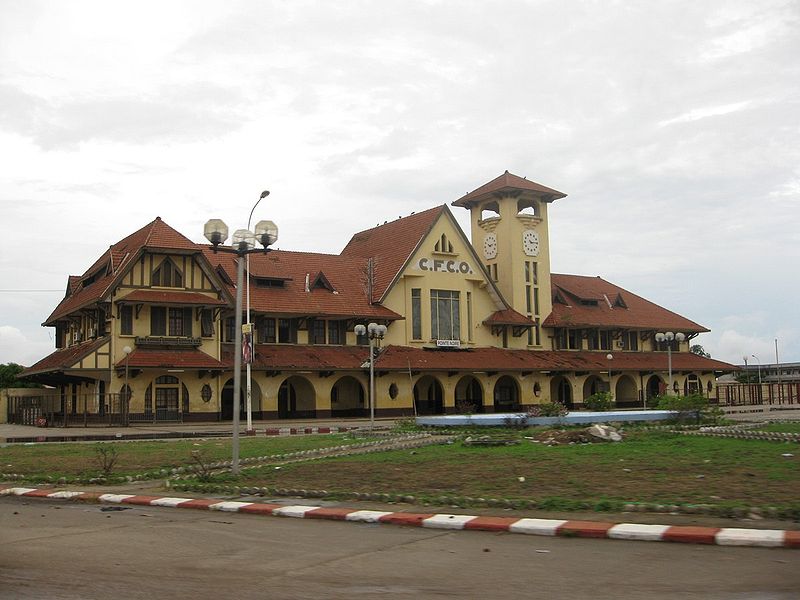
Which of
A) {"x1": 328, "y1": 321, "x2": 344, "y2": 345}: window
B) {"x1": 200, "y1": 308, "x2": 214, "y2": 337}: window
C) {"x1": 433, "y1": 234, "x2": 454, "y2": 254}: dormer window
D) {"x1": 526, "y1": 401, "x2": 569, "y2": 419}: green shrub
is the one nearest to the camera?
{"x1": 526, "y1": 401, "x2": 569, "y2": 419}: green shrub

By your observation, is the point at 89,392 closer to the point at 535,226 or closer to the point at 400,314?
the point at 400,314

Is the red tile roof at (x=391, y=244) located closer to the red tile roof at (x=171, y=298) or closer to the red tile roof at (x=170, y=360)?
the red tile roof at (x=171, y=298)

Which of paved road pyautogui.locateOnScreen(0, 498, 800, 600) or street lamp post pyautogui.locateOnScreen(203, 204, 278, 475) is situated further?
street lamp post pyautogui.locateOnScreen(203, 204, 278, 475)

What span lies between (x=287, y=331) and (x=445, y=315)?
35.9 feet

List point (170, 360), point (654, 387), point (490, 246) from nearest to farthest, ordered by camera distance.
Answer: point (170, 360), point (490, 246), point (654, 387)

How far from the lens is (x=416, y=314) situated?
54531 mm

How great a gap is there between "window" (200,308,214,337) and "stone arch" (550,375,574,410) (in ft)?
79.7

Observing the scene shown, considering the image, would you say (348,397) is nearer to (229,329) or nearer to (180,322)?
(229,329)

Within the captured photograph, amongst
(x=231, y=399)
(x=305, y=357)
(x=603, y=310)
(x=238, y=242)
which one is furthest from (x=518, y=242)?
(x=238, y=242)

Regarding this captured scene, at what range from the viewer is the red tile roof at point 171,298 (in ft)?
142

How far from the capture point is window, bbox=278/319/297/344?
49.7 m

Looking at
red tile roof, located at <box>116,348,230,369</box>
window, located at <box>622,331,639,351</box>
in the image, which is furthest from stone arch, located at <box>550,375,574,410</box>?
red tile roof, located at <box>116,348,230,369</box>

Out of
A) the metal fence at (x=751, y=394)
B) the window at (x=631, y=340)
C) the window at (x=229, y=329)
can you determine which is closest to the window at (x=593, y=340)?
the window at (x=631, y=340)

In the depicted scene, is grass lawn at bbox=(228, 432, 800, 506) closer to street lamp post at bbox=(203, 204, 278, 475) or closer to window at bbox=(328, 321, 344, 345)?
street lamp post at bbox=(203, 204, 278, 475)
